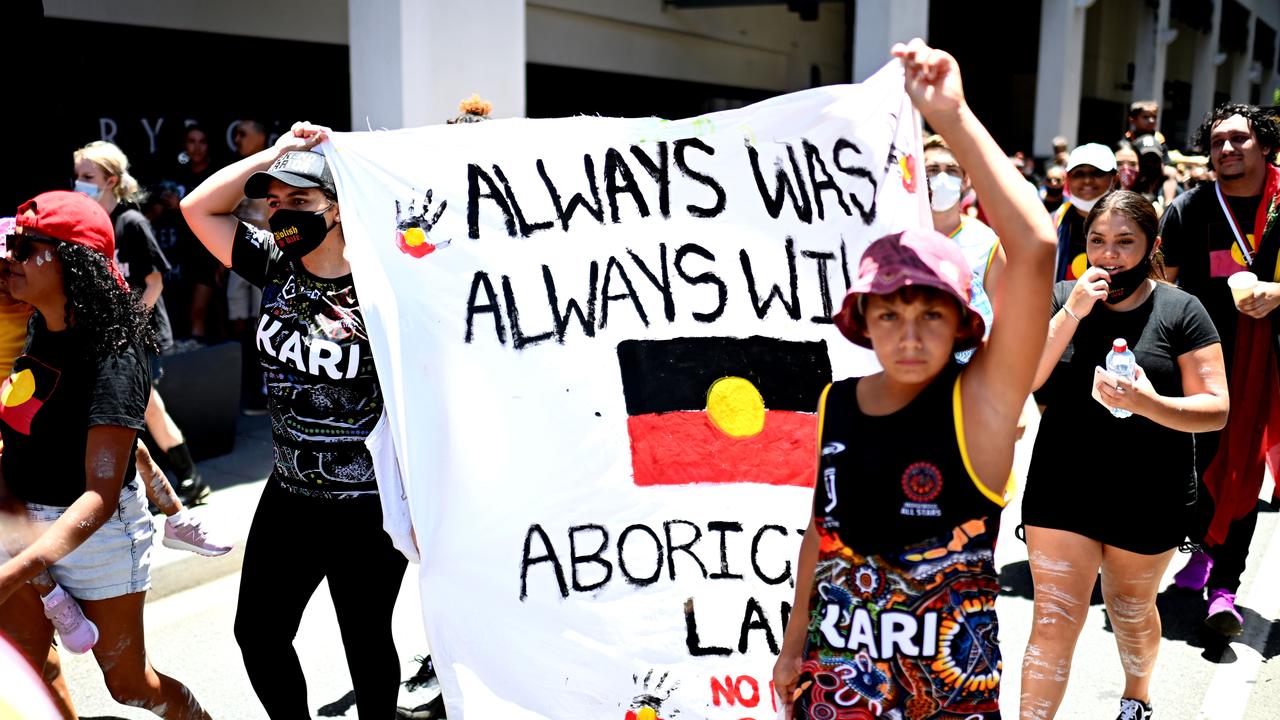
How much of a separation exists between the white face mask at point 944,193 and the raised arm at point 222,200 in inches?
100

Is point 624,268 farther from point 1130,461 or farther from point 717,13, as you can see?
point 717,13

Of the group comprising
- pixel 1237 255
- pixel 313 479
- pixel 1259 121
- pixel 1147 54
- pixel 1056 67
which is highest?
pixel 1147 54

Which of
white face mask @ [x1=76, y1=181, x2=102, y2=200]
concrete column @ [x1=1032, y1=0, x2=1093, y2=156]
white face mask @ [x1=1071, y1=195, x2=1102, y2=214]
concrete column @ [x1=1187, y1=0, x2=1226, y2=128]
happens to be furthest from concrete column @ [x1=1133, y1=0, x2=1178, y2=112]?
white face mask @ [x1=76, y1=181, x2=102, y2=200]

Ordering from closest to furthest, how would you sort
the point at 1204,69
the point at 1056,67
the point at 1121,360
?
the point at 1121,360
the point at 1056,67
the point at 1204,69

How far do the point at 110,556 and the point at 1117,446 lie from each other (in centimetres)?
303

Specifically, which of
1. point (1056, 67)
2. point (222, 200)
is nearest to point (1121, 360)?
point (222, 200)

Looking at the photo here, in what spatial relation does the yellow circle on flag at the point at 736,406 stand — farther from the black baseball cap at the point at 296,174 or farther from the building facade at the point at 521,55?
the building facade at the point at 521,55

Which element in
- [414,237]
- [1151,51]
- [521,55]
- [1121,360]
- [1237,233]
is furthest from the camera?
[1151,51]

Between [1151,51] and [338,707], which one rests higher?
[1151,51]

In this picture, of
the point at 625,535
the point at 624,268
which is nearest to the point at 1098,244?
the point at 624,268

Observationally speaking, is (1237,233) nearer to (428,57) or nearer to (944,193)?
(944,193)

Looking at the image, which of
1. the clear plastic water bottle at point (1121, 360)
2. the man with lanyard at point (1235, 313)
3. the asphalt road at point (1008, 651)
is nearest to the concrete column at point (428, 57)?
the asphalt road at point (1008, 651)

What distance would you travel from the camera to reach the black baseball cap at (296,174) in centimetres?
339

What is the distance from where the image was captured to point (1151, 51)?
27.4m
